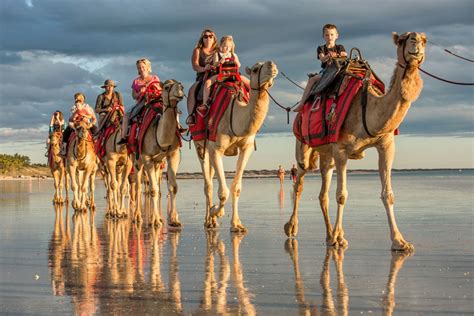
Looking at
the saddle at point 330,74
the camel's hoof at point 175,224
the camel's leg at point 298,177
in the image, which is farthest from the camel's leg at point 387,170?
the camel's hoof at point 175,224

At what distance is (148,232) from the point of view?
16734 mm

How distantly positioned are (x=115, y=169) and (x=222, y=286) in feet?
45.8

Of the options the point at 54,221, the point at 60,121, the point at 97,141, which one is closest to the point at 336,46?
the point at 54,221

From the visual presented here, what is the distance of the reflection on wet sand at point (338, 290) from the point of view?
26.3ft

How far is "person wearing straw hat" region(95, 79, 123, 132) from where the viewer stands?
23.5 meters

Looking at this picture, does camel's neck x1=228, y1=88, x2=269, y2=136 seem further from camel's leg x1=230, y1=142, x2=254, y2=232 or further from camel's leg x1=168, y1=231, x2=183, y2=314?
camel's leg x1=168, y1=231, x2=183, y2=314

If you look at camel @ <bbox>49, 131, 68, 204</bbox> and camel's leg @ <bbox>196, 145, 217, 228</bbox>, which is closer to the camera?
camel's leg @ <bbox>196, 145, 217, 228</bbox>

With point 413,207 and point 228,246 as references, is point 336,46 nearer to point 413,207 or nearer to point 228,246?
point 228,246

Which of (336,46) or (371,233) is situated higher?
(336,46)

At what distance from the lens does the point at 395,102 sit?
39.3 ft

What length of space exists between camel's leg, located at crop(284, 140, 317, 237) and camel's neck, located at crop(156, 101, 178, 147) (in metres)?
3.14

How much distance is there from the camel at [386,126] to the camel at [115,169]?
883 cm

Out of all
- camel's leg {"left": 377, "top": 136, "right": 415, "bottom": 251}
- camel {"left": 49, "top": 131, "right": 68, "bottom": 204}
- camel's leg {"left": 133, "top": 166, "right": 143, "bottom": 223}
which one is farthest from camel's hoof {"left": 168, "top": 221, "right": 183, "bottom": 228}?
camel {"left": 49, "top": 131, "right": 68, "bottom": 204}

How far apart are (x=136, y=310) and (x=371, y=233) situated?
779 centimetres
